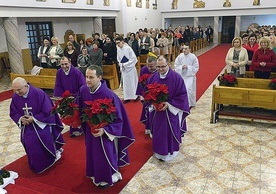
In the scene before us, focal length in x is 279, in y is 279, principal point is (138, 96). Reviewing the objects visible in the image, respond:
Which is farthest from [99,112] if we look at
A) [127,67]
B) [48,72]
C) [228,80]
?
[48,72]

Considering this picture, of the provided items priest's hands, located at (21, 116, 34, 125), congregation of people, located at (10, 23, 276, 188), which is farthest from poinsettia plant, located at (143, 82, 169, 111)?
priest's hands, located at (21, 116, 34, 125)

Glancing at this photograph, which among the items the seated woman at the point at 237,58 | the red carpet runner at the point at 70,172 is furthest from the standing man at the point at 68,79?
the seated woman at the point at 237,58

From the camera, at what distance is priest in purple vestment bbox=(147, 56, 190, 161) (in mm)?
4711

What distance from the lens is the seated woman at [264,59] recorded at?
22.0 feet

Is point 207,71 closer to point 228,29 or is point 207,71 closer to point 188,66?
point 188,66

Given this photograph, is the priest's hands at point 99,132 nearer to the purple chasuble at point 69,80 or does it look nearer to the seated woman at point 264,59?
the purple chasuble at point 69,80

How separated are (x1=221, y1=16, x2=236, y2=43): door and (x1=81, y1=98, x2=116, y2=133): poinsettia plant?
83.2 feet

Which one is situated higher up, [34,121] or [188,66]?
[188,66]

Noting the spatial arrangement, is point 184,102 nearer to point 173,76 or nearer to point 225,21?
point 173,76

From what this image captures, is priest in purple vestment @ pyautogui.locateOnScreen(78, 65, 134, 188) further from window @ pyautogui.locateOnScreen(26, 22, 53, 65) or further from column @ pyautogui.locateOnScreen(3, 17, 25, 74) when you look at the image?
window @ pyautogui.locateOnScreen(26, 22, 53, 65)

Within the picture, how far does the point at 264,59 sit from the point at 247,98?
55.1 inches

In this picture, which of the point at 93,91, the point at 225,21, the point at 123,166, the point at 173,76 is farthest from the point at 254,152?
the point at 225,21

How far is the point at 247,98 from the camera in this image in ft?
19.9

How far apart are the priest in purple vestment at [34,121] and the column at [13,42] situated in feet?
24.7
